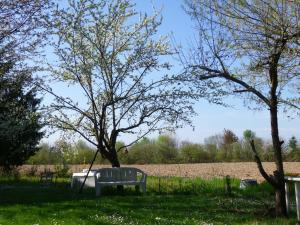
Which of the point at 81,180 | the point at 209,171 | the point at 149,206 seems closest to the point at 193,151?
the point at 209,171

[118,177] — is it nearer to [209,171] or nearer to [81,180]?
[81,180]

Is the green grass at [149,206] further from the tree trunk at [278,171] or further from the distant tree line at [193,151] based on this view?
the distant tree line at [193,151]

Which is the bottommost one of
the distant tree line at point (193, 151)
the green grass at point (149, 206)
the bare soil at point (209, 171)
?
the green grass at point (149, 206)

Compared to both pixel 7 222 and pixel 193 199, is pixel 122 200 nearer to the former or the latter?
pixel 193 199

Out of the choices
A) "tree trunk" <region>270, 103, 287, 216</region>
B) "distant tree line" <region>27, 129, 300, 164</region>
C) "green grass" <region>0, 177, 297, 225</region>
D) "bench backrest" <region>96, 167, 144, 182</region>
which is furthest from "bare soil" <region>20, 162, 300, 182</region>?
"tree trunk" <region>270, 103, 287, 216</region>

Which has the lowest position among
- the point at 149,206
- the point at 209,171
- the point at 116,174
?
the point at 149,206

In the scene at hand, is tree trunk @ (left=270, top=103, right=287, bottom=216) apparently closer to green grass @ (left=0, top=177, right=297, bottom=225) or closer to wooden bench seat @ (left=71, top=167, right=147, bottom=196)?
green grass @ (left=0, top=177, right=297, bottom=225)

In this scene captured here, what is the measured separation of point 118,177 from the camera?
1616cm

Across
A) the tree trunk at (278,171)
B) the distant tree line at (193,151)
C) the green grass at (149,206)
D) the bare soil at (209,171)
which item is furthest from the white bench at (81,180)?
the distant tree line at (193,151)

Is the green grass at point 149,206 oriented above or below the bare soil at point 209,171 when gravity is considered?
below

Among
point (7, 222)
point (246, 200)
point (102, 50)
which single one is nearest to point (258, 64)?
point (246, 200)

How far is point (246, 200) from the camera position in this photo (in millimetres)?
13523

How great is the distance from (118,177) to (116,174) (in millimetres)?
124

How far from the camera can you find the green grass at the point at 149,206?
384 inches
